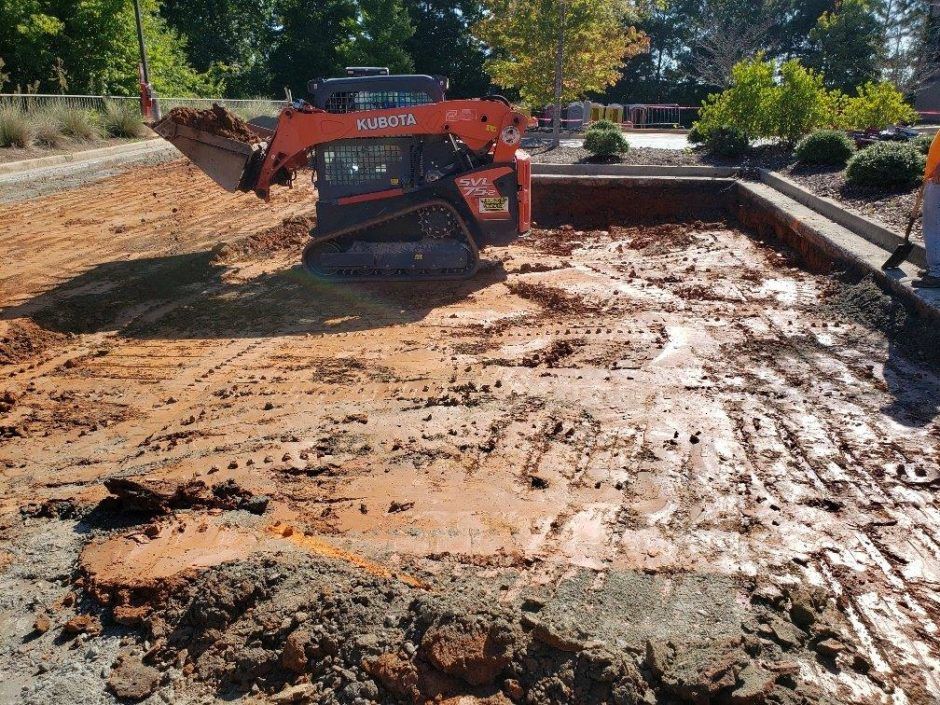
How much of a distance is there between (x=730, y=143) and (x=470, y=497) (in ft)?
42.9

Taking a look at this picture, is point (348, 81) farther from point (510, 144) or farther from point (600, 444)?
point (600, 444)

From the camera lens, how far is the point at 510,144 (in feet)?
29.7

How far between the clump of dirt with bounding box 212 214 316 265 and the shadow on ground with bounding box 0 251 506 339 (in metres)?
0.47

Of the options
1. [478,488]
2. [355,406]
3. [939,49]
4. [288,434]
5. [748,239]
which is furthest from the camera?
[939,49]

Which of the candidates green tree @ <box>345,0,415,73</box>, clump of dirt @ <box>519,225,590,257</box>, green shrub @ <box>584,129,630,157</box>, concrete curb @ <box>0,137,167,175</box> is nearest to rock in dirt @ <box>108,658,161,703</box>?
clump of dirt @ <box>519,225,590,257</box>

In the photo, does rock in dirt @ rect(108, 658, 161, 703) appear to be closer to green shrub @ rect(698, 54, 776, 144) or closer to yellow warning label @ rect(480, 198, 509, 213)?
yellow warning label @ rect(480, 198, 509, 213)

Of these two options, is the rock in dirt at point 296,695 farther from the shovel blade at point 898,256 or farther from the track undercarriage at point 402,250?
the shovel blade at point 898,256

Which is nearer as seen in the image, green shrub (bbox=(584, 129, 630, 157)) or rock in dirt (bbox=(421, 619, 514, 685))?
rock in dirt (bbox=(421, 619, 514, 685))

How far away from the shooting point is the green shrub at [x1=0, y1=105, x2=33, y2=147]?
16.7 m

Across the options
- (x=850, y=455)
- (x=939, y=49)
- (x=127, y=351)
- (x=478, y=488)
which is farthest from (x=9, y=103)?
(x=939, y=49)

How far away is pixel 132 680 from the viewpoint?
9.86 ft

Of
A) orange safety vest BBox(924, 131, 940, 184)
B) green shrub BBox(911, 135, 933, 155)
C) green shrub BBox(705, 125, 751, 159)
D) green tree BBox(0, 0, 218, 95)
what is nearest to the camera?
orange safety vest BBox(924, 131, 940, 184)

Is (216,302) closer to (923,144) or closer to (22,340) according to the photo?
(22,340)

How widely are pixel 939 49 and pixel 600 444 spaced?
96.5 feet
